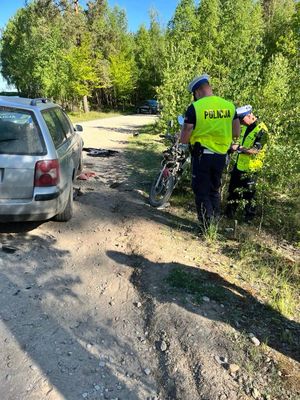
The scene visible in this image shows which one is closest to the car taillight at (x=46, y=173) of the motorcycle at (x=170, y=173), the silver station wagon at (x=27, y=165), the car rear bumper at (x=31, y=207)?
the silver station wagon at (x=27, y=165)

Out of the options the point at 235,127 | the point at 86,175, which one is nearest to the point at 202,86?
the point at 235,127

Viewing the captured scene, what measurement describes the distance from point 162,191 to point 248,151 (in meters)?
1.91

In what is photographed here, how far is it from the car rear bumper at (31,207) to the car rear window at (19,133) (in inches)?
20.9

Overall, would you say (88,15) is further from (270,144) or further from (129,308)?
(129,308)

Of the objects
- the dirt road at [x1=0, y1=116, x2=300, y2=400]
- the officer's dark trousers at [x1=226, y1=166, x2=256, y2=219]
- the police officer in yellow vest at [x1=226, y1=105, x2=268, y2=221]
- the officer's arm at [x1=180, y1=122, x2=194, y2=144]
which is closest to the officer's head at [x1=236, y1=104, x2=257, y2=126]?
the police officer in yellow vest at [x1=226, y1=105, x2=268, y2=221]

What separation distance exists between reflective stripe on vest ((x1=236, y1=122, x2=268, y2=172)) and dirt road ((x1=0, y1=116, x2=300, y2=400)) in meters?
1.37

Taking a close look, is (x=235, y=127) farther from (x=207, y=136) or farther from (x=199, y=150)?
(x=199, y=150)

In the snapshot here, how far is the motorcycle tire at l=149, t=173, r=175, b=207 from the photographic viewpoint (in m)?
7.14

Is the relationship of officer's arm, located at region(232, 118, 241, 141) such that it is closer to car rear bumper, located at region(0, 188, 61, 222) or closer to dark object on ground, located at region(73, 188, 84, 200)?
car rear bumper, located at region(0, 188, 61, 222)

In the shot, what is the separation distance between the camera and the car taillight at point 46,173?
191 inches

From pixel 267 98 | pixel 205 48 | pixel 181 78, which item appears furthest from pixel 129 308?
pixel 205 48

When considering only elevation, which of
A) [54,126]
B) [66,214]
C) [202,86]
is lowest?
[66,214]

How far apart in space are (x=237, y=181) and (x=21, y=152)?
11.2 ft

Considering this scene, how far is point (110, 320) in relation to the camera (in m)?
3.61
